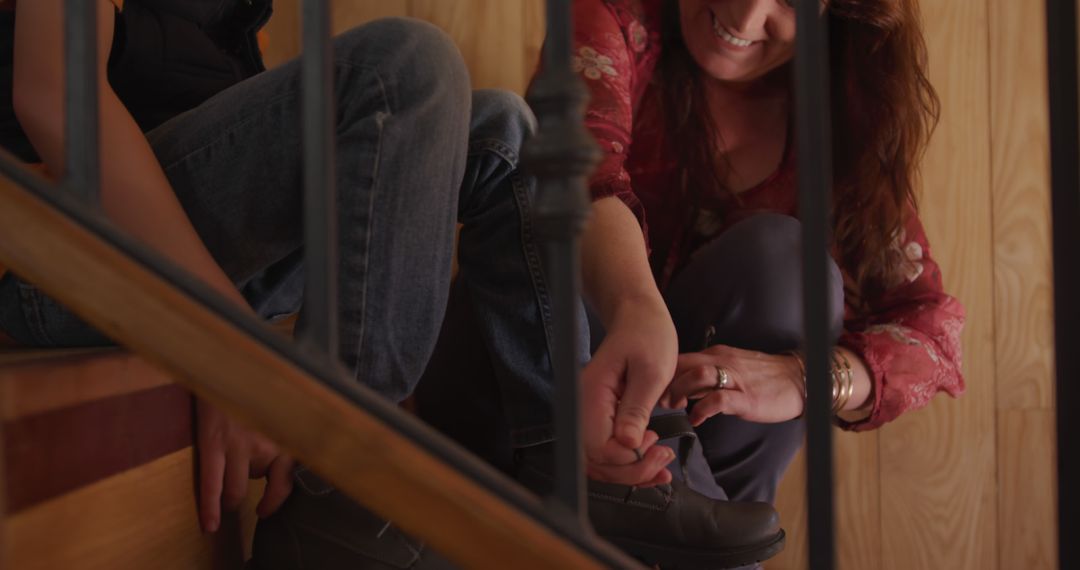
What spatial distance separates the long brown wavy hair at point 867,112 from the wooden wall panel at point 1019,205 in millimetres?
403

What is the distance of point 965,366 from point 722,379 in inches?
30.2

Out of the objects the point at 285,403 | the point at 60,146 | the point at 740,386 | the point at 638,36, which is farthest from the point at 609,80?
the point at 285,403

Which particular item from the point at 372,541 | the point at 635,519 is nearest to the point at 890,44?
the point at 635,519

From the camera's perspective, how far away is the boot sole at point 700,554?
77 cm

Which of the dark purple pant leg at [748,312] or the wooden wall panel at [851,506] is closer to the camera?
the dark purple pant leg at [748,312]

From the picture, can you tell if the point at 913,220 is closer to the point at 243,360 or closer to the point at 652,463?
the point at 652,463

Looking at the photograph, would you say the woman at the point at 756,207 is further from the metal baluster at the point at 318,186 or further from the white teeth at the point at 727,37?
the metal baluster at the point at 318,186

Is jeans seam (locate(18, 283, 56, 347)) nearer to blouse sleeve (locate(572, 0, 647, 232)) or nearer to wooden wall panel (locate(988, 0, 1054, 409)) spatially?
blouse sleeve (locate(572, 0, 647, 232))

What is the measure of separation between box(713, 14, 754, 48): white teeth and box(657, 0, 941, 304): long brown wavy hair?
6 centimetres

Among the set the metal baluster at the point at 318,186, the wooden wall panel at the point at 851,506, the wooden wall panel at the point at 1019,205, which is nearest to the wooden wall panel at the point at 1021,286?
the wooden wall panel at the point at 1019,205

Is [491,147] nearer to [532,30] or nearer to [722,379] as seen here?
[722,379]

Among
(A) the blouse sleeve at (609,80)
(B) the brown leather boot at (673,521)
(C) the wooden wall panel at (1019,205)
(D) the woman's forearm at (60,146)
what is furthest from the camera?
(C) the wooden wall panel at (1019,205)

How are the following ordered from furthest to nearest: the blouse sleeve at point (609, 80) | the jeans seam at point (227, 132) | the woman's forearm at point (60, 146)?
1. the blouse sleeve at point (609, 80)
2. the jeans seam at point (227, 132)
3. the woman's forearm at point (60, 146)

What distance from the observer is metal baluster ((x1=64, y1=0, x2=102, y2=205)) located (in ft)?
1.21
